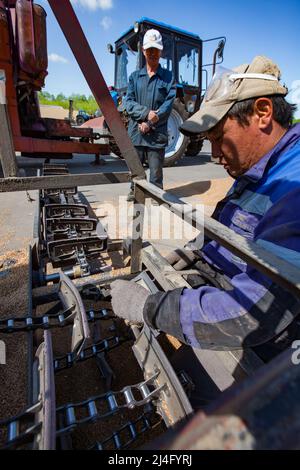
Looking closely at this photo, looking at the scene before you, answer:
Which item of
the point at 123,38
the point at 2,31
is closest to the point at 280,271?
the point at 2,31

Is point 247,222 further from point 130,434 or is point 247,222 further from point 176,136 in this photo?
point 176,136


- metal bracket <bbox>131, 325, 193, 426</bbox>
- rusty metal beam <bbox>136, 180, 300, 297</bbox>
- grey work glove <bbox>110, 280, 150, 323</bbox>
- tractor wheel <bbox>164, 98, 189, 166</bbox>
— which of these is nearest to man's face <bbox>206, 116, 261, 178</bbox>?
rusty metal beam <bbox>136, 180, 300, 297</bbox>

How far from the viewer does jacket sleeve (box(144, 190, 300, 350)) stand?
93 cm

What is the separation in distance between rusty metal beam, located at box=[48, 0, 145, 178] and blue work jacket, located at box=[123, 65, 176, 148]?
8.22ft

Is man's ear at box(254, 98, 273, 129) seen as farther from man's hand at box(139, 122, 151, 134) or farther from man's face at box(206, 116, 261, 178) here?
man's hand at box(139, 122, 151, 134)

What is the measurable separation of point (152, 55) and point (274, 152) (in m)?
3.41

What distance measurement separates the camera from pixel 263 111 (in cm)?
132

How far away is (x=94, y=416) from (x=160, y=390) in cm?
28

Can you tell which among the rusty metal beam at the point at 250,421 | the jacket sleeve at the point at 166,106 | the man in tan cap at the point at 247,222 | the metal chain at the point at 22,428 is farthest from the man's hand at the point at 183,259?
the jacket sleeve at the point at 166,106

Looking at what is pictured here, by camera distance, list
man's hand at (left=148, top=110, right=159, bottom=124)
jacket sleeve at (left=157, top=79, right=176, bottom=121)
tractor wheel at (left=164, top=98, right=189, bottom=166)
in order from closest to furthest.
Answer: man's hand at (left=148, top=110, right=159, bottom=124) < jacket sleeve at (left=157, top=79, right=176, bottom=121) < tractor wheel at (left=164, top=98, right=189, bottom=166)

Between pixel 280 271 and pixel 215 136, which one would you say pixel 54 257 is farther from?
pixel 280 271

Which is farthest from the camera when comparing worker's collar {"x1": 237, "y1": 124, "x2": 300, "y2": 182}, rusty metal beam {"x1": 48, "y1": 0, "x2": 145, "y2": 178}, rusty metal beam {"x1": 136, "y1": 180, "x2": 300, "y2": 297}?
rusty metal beam {"x1": 48, "y1": 0, "x2": 145, "y2": 178}

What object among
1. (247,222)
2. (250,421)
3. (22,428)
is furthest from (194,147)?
(250,421)

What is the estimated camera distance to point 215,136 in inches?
58.2
